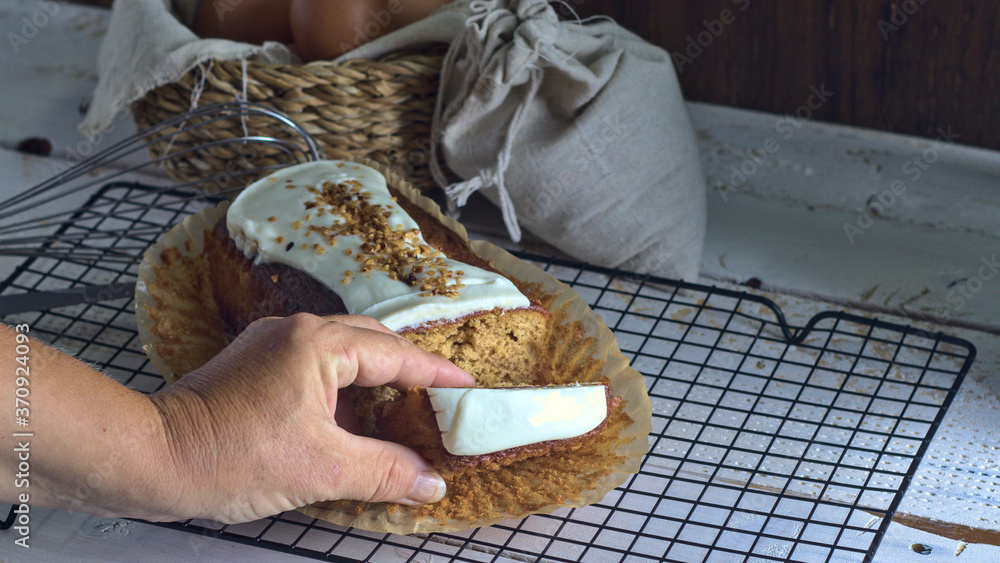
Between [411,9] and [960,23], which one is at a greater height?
[411,9]

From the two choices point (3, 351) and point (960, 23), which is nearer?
point (3, 351)

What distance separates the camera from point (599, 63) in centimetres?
162

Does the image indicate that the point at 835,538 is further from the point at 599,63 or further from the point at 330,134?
the point at 330,134

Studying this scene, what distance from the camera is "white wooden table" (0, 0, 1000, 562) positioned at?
115 centimetres

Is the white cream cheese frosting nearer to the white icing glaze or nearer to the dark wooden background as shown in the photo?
the white icing glaze

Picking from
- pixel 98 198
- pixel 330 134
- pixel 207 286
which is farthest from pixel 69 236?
pixel 330 134

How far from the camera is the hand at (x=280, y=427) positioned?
92 cm

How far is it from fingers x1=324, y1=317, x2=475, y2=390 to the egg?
77cm

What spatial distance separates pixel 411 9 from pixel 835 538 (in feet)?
3.83
